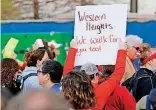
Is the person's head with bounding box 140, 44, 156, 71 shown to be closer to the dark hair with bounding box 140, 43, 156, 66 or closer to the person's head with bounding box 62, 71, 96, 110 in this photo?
the dark hair with bounding box 140, 43, 156, 66

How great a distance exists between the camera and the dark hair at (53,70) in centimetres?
551

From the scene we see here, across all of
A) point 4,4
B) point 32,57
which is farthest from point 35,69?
point 4,4

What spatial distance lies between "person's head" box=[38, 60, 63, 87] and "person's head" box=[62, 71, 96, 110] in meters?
0.74

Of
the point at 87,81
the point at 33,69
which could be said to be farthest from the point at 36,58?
the point at 87,81

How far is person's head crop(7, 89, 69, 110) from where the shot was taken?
2.86 metres

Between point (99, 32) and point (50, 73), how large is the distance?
1.45 meters

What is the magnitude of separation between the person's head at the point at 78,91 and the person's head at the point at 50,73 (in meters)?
A: 0.74

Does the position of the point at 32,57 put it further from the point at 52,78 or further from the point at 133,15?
the point at 133,15

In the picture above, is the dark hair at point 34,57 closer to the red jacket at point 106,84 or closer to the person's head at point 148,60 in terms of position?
the red jacket at point 106,84

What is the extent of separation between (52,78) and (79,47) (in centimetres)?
127

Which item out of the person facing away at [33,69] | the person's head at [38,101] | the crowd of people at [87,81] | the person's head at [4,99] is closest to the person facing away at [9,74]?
the crowd of people at [87,81]

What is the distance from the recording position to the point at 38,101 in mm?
2865

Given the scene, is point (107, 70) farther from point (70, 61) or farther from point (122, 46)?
point (70, 61)

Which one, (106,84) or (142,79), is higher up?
(106,84)
